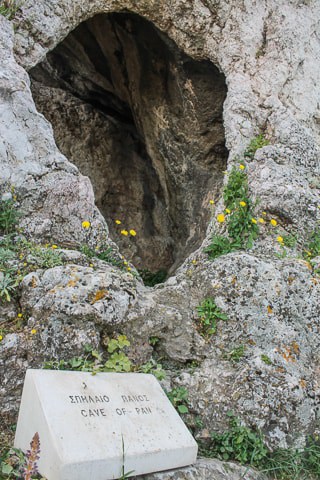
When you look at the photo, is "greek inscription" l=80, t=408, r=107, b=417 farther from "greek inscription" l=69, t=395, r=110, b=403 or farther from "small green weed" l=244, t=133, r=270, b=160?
"small green weed" l=244, t=133, r=270, b=160

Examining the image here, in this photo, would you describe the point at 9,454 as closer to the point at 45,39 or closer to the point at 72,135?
the point at 45,39

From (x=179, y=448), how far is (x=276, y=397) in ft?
3.03

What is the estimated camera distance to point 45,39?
4.92 metres

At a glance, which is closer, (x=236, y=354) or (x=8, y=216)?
(x=236, y=354)

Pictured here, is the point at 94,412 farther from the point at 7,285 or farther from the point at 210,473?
the point at 7,285

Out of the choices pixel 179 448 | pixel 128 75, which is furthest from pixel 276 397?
pixel 128 75

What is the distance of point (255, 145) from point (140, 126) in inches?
109

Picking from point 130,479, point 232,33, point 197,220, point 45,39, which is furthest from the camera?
point 197,220

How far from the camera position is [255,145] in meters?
5.18

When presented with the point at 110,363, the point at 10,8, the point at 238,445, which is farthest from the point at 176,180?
the point at 238,445

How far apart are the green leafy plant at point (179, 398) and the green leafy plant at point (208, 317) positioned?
1.75 feet

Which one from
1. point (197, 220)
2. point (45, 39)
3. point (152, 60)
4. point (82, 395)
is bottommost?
point (82, 395)

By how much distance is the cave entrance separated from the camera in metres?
6.44

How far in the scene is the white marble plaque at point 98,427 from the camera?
2.35m
